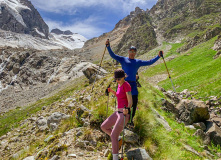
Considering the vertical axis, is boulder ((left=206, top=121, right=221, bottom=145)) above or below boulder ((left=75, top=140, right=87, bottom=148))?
below

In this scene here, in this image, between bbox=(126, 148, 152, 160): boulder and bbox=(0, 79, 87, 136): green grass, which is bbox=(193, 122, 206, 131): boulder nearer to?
bbox=(126, 148, 152, 160): boulder

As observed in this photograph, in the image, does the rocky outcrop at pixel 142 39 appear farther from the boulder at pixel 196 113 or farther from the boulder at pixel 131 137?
the boulder at pixel 131 137

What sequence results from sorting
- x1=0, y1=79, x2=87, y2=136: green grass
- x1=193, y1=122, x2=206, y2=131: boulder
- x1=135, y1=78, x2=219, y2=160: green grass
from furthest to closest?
1. x1=0, y1=79, x2=87, y2=136: green grass
2. x1=193, y1=122, x2=206, y2=131: boulder
3. x1=135, y1=78, x2=219, y2=160: green grass

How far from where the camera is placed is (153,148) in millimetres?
5316

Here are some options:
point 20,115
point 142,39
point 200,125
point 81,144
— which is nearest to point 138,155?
point 81,144

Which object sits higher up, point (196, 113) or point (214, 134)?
point (196, 113)

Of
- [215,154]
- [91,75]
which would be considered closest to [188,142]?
[215,154]

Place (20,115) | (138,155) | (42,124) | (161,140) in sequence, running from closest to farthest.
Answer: (138,155) < (161,140) < (42,124) < (20,115)

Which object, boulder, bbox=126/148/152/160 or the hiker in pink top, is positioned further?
boulder, bbox=126/148/152/160

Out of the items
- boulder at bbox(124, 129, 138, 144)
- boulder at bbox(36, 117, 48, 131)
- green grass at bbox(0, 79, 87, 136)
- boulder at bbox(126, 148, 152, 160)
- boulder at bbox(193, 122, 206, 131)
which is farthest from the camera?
green grass at bbox(0, 79, 87, 136)

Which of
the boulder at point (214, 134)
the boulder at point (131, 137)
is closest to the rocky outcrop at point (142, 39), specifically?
the boulder at point (214, 134)

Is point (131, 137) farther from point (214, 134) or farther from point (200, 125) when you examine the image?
point (200, 125)

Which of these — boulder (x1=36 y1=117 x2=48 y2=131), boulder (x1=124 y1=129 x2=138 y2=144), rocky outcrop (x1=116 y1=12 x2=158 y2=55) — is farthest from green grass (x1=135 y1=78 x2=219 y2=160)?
rocky outcrop (x1=116 y1=12 x2=158 y2=55)

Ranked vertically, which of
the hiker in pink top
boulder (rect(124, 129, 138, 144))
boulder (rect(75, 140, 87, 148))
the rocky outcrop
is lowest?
boulder (rect(75, 140, 87, 148))
